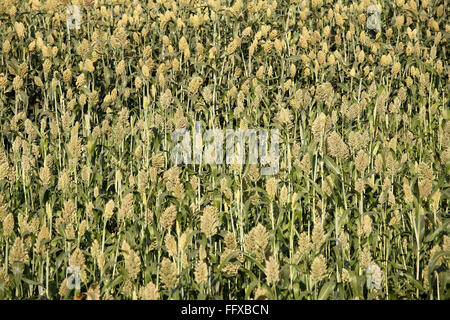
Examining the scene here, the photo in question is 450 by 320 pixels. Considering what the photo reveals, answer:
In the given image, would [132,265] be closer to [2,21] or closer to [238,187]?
[238,187]

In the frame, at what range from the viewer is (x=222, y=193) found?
10.3ft

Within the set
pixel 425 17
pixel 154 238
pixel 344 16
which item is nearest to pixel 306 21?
pixel 344 16

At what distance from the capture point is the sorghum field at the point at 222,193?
101 inches

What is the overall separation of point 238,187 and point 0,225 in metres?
1.36

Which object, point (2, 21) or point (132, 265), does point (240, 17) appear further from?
point (132, 265)

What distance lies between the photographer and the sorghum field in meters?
2.57

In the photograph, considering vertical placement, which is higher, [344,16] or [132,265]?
[344,16]
